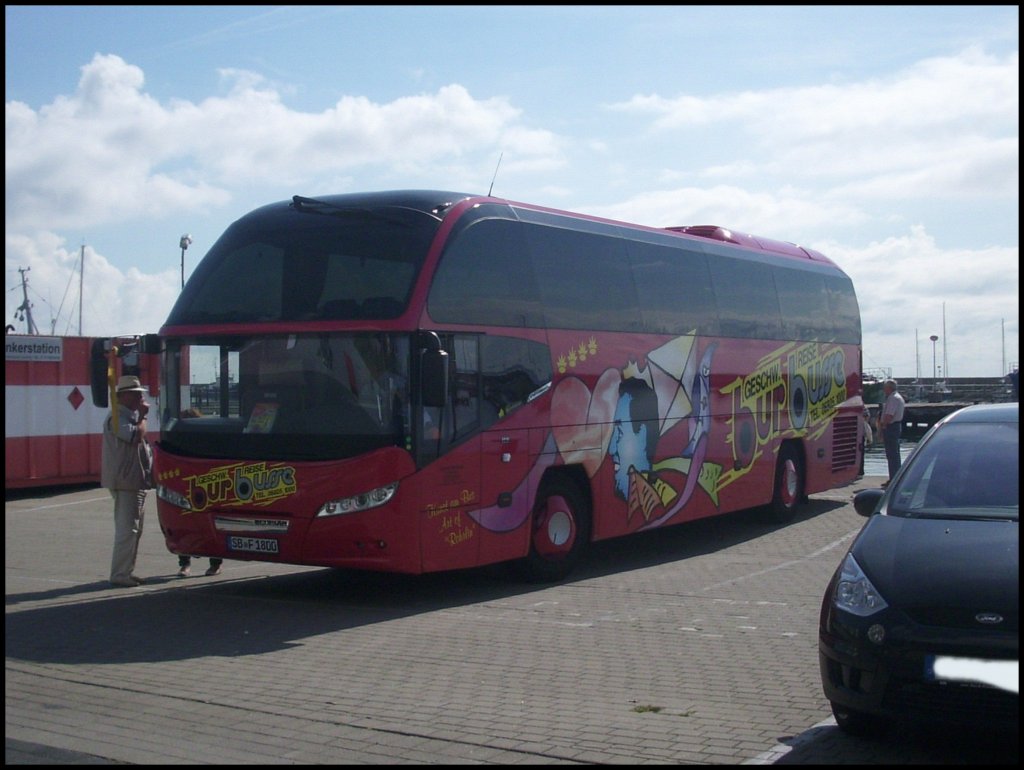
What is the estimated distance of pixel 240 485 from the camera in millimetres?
11266

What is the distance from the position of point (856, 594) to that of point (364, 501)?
17.3 feet

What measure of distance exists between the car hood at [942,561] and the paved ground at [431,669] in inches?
32.3

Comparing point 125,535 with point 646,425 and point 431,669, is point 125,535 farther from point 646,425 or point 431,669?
point 646,425

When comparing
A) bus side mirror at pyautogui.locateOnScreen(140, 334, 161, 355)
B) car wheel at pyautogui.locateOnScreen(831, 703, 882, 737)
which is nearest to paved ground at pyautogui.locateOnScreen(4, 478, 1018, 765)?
Result: car wheel at pyautogui.locateOnScreen(831, 703, 882, 737)

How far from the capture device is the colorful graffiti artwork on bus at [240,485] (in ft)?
36.2

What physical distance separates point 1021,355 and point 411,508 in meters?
6.45

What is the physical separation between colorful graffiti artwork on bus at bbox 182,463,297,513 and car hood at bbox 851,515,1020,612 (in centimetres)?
563

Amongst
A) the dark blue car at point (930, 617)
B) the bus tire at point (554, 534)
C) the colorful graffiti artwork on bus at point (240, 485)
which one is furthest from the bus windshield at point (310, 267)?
the dark blue car at point (930, 617)

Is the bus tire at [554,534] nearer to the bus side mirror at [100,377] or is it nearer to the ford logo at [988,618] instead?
the bus side mirror at [100,377]

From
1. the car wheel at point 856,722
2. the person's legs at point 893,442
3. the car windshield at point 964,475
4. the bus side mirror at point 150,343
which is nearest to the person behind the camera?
the car wheel at point 856,722

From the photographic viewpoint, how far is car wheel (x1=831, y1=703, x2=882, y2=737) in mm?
6445

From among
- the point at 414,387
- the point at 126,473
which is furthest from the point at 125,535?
the point at 414,387

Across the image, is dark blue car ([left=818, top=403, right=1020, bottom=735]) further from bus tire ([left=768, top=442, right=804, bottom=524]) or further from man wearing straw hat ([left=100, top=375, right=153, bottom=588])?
bus tire ([left=768, top=442, right=804, bottom=524])

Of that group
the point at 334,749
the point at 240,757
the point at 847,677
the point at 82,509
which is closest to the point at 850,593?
the point at 847,677
